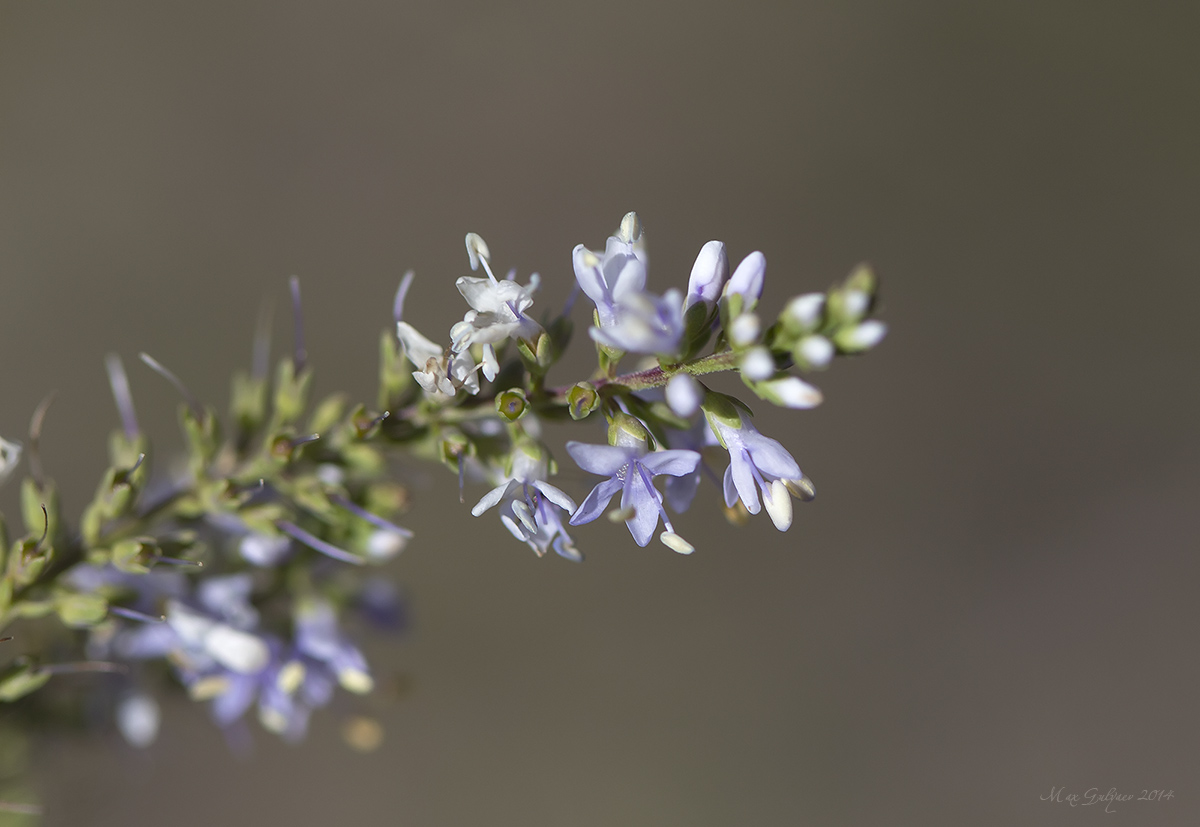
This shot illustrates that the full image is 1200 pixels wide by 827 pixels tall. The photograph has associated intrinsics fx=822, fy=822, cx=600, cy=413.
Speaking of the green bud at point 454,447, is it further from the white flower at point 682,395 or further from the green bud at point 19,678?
the green bud at point 19,678

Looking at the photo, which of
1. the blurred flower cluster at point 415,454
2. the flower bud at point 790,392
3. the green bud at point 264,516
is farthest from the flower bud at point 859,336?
the green bud at point 264,516

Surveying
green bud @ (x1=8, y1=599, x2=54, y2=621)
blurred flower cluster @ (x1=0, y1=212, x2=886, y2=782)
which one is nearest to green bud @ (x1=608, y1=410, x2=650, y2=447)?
blurred flower cluster @ (x1=0, y1=212, x2=886, y2=782)

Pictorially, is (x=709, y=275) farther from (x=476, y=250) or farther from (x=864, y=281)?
(x=476, y=250)

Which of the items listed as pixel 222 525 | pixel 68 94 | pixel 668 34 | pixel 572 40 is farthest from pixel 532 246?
pixel 222 525

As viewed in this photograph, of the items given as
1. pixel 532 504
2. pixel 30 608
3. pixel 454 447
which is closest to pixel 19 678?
pixel 30 608

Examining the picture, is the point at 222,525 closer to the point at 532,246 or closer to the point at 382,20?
the point at 532,246
